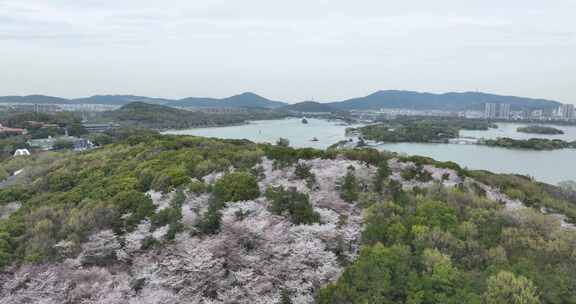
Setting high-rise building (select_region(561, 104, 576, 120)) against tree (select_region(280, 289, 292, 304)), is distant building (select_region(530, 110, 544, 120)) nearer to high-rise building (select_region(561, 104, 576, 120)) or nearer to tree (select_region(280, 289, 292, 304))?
high-rise building (select_region(561, 104, 576, 120))

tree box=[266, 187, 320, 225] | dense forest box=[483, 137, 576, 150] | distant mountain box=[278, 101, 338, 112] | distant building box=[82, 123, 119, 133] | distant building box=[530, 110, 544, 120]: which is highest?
distant mountain box=[278, 101, 338, 112]

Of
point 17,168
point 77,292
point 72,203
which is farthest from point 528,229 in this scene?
point 17,168

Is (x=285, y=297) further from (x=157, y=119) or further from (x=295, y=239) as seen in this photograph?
(x=157, y=119)

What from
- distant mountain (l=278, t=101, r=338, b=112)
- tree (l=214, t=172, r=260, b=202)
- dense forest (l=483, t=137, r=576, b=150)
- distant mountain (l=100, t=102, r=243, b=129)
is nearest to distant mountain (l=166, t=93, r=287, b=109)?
distant mountain (l=278, t=101, r=338, b=112)

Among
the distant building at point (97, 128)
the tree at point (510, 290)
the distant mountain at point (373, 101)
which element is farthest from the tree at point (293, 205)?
the distant mountain at point (373, 101)

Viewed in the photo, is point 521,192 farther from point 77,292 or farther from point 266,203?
point 77,292

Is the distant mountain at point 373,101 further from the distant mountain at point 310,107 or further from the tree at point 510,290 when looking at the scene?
the tree at point 510,290
